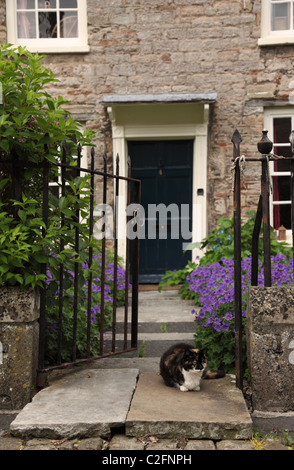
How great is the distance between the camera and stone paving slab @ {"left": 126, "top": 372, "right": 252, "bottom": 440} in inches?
112

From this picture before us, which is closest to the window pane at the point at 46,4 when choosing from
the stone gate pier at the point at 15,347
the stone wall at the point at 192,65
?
the stone wall at the point at 192,65

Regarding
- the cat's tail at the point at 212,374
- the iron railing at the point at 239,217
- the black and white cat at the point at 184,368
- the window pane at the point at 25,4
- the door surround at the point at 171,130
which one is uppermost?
the window pane at the point at 25,4

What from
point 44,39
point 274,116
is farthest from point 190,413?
point 44,39

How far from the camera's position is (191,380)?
11.1 ft

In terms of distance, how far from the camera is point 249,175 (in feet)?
27.0

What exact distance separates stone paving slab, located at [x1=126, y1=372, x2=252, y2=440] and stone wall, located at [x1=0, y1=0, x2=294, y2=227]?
512cm

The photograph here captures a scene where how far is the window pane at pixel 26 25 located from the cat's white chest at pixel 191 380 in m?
6.89

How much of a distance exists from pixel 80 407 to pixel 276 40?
6848 millimetres

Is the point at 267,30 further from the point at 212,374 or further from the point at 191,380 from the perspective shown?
the point at 191,380

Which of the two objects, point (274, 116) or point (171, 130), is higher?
point (274, 116)

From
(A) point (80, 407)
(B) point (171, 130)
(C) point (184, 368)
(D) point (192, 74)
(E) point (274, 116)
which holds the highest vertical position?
(D) point (192, 74)

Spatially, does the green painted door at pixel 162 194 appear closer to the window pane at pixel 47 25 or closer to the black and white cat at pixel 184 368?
the window pane at pixel 47 25

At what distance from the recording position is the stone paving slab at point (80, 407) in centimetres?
286

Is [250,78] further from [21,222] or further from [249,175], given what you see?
[21,222]
